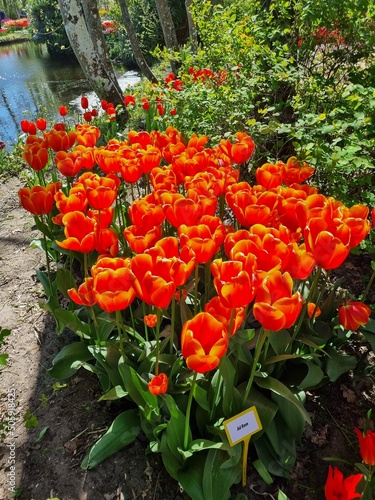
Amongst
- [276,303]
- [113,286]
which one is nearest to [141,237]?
[113,286]

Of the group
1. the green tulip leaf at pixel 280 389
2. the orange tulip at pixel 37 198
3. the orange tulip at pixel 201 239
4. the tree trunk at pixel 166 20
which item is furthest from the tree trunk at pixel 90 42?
the green tulip leaf at pixel 280 389

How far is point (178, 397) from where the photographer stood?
1727 millimetres

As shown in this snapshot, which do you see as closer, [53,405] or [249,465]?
[249,465]

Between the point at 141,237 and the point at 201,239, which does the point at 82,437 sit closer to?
the point at 141,237

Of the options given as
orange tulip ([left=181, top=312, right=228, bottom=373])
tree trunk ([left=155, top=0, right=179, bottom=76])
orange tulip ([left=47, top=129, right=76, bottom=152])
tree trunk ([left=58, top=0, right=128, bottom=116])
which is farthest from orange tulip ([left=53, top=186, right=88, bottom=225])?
tree trunk ([left=155, top=0, right=179, bottom=76])

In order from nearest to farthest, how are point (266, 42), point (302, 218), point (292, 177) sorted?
point (302, 218)
point (292, 177)
point (266, 42)

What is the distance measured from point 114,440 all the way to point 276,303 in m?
0.97

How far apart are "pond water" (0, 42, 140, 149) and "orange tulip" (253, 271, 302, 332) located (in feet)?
20.2

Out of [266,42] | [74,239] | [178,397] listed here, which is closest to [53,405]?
[178,397]

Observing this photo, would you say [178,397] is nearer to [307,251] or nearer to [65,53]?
[307,251]

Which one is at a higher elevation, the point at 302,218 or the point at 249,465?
the point at 302,218

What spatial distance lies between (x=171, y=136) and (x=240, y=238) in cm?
122

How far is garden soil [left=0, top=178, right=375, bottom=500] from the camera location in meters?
1.71

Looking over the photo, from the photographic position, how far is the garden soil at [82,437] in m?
1.71
